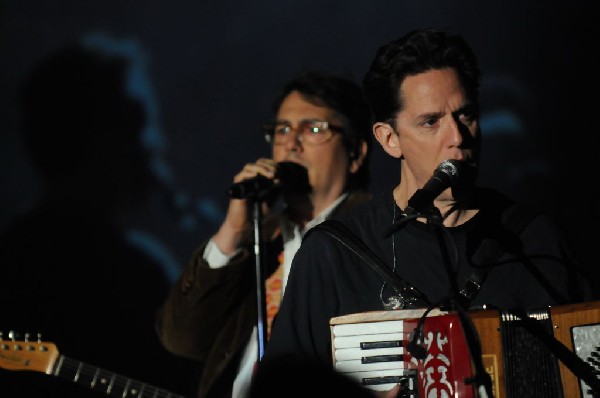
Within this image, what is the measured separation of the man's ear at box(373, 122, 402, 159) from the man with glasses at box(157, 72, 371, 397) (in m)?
0.58

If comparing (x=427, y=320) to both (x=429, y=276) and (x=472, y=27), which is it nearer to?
(x=429, y=276)

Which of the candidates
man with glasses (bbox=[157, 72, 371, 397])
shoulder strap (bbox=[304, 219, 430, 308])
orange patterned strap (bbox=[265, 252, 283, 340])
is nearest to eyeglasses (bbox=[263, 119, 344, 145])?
man with glasses (bbox=[157, 72, 371, 397])

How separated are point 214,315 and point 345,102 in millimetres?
1065

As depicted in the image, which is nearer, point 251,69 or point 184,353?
point 184,353

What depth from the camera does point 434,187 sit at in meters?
2.37

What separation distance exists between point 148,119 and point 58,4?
2.16ft

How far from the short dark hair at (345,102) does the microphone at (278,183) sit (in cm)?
26

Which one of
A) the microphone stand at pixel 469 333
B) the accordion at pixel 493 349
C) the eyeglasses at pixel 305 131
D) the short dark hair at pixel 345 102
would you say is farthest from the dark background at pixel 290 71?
the microphone stand at pixel 469 333

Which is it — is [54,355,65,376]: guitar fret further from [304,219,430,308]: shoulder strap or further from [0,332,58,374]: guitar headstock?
[304,219,430,308]: shoulder strap

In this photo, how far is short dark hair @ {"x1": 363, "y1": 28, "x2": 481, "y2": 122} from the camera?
2.90 m

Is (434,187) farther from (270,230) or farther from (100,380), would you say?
(100,380)

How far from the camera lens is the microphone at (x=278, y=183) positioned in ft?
11.0

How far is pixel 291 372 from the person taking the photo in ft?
5.73

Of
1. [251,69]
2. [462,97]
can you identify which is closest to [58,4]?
[251,69]
